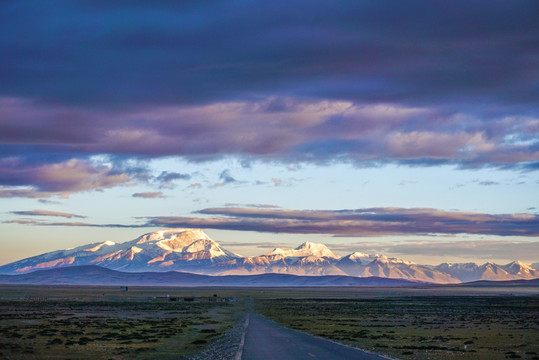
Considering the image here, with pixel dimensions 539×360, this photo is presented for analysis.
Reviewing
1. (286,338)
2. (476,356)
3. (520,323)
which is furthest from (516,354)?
(520,323)

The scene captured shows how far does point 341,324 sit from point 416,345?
27157 mm

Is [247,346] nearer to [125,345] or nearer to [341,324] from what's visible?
[125,345]

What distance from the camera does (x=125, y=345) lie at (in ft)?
152

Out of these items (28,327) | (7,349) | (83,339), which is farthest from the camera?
(28,327)

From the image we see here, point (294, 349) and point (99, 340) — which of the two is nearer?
point (294, 349)

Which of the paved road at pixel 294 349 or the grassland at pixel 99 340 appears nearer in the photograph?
the paved road at pixel 294 349

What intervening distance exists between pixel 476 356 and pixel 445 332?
22792mm

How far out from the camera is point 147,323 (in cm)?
7200

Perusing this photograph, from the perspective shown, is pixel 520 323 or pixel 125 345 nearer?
pixel 125 345

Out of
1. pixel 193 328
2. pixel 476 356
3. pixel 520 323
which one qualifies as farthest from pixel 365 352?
pixel 520 323

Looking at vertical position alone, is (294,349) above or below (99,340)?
above

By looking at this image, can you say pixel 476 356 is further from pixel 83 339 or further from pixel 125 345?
pixel 83 339

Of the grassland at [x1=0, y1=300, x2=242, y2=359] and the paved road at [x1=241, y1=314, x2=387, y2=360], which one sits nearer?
the paved road at [x1=241, y1=314, x2=387, y2=360]

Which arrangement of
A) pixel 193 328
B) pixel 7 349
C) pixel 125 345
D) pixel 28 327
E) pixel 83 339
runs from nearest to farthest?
pixel 7 349, pixel 125 345, pixel 83 339, pixel 28 327, pixel 193 328
